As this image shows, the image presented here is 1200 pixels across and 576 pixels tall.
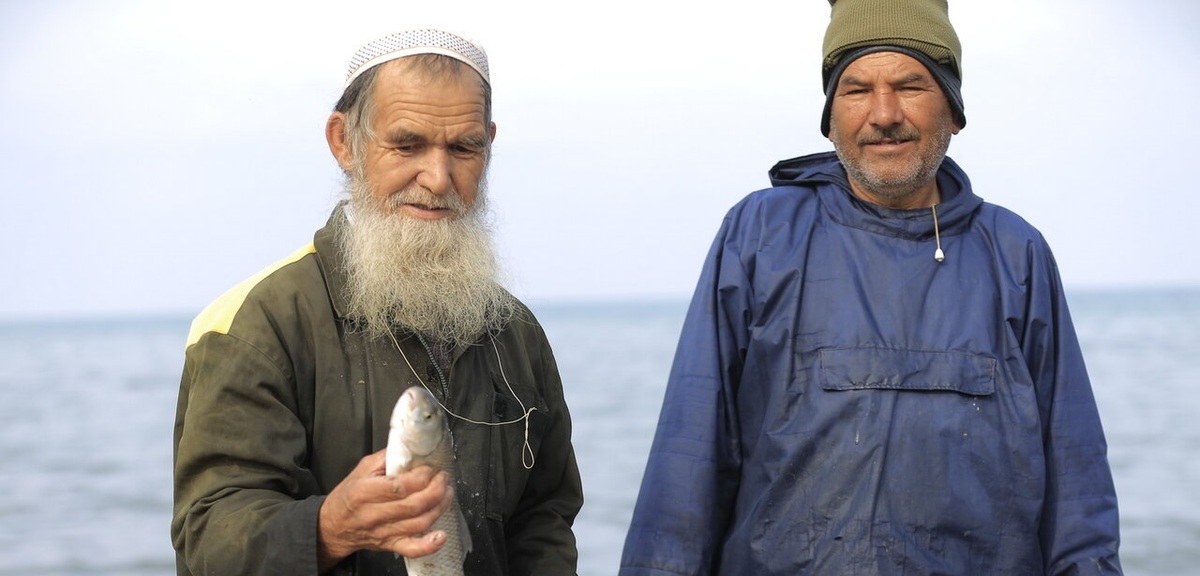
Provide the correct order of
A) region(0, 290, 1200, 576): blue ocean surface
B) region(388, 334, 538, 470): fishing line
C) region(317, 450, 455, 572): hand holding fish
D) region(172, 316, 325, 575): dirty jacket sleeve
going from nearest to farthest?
region(317, 450, 455, 572): hand holding fish, region(172, 316, 325, 575): dirty jacket sleeve, region(388, 334, 538, 470): fishing line, region(0, 290, 1200, 576): blue ocean surface

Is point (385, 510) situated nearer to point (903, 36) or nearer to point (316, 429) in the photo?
point (316, 429)

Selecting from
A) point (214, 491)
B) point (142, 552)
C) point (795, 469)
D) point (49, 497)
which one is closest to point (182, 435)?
point (214, 491)

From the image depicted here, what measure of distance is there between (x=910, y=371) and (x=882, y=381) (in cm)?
8

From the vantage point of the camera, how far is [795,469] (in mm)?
3656

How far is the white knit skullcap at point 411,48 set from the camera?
3568mm

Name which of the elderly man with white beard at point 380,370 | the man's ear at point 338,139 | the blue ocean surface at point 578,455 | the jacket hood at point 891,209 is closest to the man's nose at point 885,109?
the jacket hood at point 891,209

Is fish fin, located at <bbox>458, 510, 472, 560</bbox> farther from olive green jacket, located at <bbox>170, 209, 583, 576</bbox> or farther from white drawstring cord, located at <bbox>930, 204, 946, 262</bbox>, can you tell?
white drawstring cord, located at <bbox>930, 204, 946, 262</bbox>

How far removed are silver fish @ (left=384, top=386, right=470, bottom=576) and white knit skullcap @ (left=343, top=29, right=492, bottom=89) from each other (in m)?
1.09

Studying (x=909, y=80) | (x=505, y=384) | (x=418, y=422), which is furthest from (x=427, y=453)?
(x=909, y=80)

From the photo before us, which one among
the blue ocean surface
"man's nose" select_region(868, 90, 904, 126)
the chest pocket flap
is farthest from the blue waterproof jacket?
the blue ocean surface

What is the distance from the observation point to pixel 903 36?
3779mm

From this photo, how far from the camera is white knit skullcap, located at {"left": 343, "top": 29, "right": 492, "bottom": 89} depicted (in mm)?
3568

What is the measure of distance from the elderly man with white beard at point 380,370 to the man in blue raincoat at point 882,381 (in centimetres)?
42

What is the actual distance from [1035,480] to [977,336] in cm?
43
